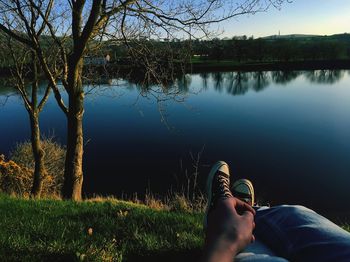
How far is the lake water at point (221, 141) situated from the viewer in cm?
1884

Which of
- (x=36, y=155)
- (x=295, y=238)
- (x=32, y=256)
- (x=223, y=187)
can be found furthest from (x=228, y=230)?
(x=36, y=155)

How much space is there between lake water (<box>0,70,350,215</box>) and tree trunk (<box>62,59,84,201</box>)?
129cm

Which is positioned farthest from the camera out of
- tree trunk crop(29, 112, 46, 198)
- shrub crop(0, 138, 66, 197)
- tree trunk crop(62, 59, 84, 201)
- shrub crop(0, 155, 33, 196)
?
shrub crop(0, 138, 66, 197)

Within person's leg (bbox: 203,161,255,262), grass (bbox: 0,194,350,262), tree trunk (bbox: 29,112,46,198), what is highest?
person's leg (bbox: 203,161,255,262)

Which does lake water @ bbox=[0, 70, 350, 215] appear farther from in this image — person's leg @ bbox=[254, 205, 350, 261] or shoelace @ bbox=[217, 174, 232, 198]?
person's leg @ bbox=[254, 205, 350, 261]

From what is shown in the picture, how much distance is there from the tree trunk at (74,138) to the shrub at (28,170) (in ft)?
15.8

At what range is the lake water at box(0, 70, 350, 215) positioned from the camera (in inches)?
742

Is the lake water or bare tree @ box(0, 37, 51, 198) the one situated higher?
bare tree @ box(0, 37, 51, 198)

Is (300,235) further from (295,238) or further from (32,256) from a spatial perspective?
(32,256)

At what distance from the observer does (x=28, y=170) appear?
12.5 metres

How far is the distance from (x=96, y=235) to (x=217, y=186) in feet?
4.05

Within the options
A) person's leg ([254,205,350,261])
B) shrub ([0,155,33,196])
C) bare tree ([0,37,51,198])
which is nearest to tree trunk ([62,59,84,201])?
bare tree ([0,37,51,198])

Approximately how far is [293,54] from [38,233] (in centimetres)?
8596

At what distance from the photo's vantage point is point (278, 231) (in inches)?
86.6
